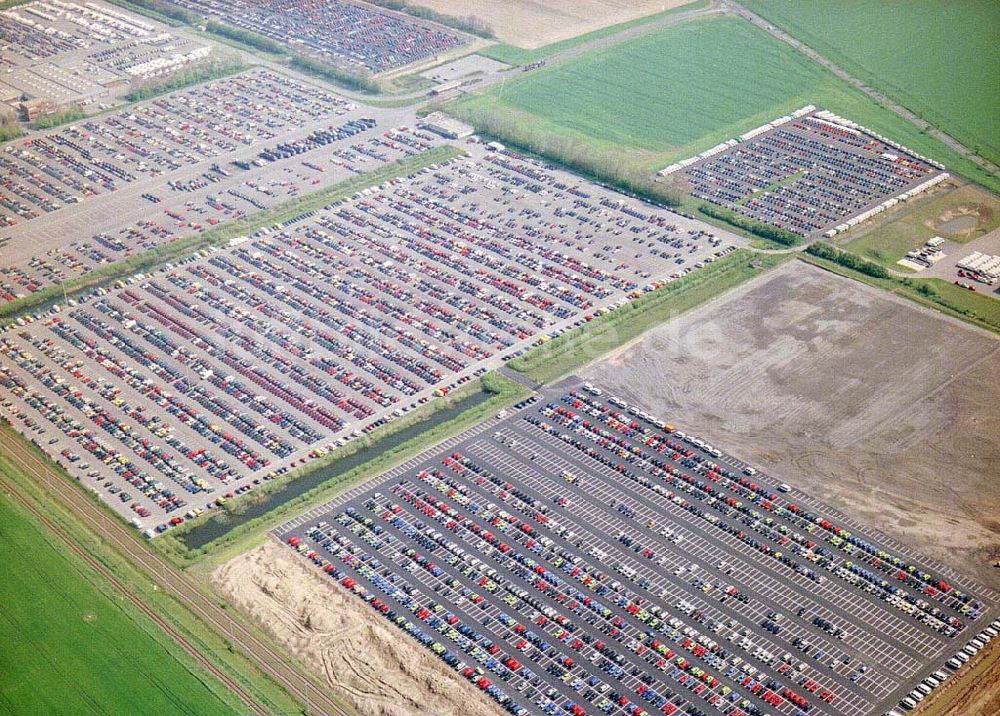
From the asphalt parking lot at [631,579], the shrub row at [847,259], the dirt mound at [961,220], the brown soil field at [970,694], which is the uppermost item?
the dirt mound at [961,220]

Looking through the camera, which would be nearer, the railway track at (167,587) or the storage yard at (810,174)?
the railway track at (167,587)

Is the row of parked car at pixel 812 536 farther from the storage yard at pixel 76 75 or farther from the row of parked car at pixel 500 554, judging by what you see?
the storage yard at pixel 76 75

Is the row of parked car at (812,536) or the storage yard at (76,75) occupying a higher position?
the row of parked car at (812,536)

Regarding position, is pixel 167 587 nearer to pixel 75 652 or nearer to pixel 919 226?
pixel 75 652

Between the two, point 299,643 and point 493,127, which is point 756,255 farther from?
point 299,643

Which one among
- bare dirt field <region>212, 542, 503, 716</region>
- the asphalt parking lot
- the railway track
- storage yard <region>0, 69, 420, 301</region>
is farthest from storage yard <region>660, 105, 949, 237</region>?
the railway track

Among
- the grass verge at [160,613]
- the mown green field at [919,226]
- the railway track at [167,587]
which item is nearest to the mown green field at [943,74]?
the mown green field at [919,226]
